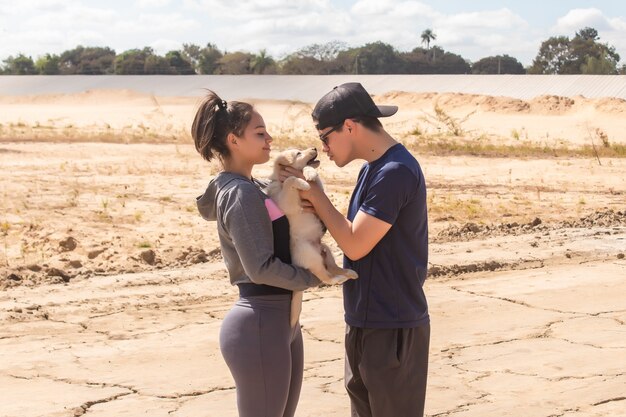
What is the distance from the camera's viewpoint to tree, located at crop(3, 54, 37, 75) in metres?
55.1

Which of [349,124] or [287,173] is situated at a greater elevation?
[349,124]

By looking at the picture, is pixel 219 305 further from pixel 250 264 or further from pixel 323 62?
pixel 323 62

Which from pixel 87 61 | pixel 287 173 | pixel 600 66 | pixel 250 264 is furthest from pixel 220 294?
pixel 87 61

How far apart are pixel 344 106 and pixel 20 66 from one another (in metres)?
55.4

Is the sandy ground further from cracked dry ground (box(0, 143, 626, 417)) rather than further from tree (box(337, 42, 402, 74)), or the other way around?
tree (box(337, 42, 402, 74))

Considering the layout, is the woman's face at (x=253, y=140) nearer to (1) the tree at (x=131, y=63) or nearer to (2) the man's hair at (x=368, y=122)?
(2) the man's hair at (x=368, y=122)

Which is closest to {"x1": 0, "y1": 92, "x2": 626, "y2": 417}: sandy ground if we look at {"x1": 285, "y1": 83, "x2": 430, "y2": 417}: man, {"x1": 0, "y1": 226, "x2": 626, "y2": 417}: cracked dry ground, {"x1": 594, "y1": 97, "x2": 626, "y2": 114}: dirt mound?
{"x1": 0, "y1": 226, "x2": 626, "y2": 417}: cracked dry ground

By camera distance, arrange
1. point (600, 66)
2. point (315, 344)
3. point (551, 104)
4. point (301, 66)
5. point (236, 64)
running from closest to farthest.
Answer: point (315, 344)
point (551, 104)
point (600, 66)
point (301, 66)
point (236, 64)

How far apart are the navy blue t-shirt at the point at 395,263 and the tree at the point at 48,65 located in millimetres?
52983

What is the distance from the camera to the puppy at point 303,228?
3.29 m

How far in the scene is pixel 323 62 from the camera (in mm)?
50344

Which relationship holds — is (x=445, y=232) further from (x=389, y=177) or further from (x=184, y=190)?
(x=389, y=177)

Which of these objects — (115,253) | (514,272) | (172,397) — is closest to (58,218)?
(115,253)

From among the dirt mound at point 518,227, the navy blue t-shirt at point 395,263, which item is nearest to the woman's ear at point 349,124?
the navy blue t-shirt at point 395,263
